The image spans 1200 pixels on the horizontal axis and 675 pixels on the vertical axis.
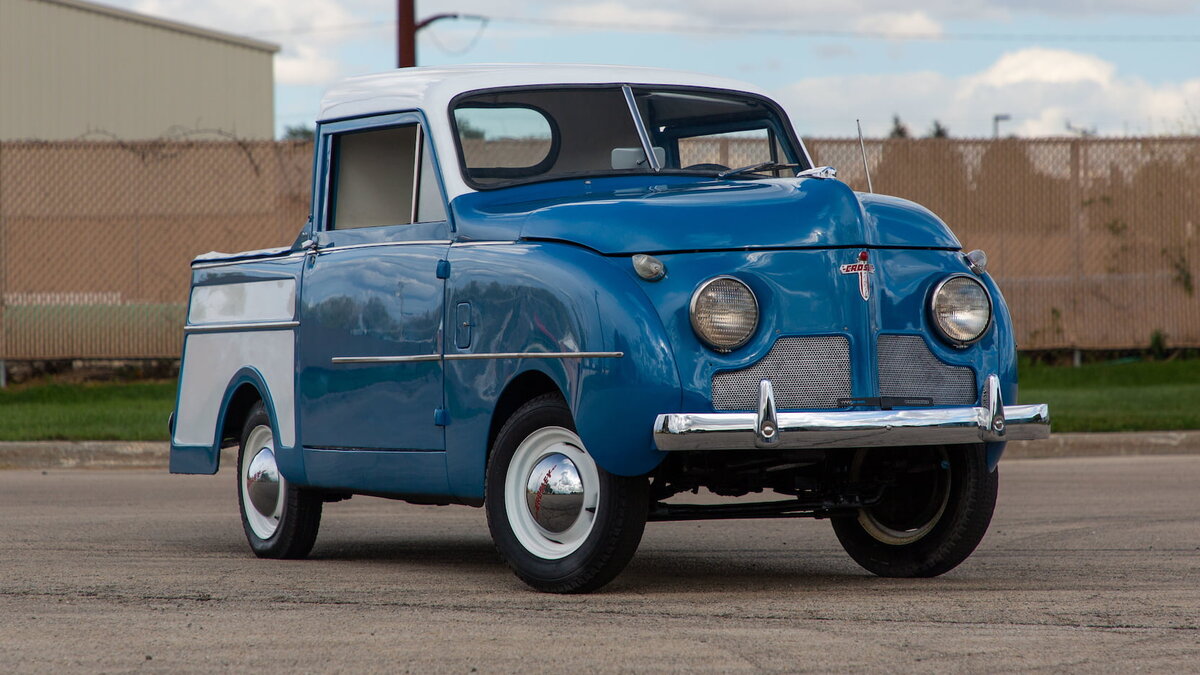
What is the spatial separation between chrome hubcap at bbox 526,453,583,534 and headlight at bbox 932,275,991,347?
1.39 meters

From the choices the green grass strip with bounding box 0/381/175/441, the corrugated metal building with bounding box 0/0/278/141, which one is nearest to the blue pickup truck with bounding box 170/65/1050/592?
the green grass strip with bounding box 0/381/175/441

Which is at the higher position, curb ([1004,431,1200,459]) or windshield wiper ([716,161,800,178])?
windshield wiper ([716,161,800,178])

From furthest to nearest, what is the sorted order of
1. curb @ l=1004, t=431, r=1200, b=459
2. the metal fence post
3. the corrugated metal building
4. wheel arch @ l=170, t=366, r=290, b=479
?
the corrugated metal building
the metal fence post
curb @ l=1004, t=431, r=1200, b=459
wheel arch @ l=170, t=366, r=290, b=479

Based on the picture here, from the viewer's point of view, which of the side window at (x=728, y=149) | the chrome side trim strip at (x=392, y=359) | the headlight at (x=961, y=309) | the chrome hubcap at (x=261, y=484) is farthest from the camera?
the chrome hubcap at (x=261, y=484)

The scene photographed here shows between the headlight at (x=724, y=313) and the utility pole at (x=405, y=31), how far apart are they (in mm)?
13624

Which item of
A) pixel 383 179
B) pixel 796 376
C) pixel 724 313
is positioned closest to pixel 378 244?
→ pixel 383 179

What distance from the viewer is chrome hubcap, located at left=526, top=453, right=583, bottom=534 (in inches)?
235

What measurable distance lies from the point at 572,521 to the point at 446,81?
213 centimetres

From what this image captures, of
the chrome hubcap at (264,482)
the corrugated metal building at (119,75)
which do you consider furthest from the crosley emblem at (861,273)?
the corrugated metal building at (119,75)

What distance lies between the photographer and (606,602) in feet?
19.5

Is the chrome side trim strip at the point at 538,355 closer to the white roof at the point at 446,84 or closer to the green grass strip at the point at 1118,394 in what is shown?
the white roof at the point at 446,84

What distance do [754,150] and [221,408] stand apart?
9.05 feet

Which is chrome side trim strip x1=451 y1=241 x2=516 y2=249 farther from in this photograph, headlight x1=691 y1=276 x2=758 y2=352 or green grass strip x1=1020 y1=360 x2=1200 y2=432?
green grass strip x1=1020 y1=360 x2=1200 y2=432

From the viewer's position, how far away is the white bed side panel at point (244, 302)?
753cm
